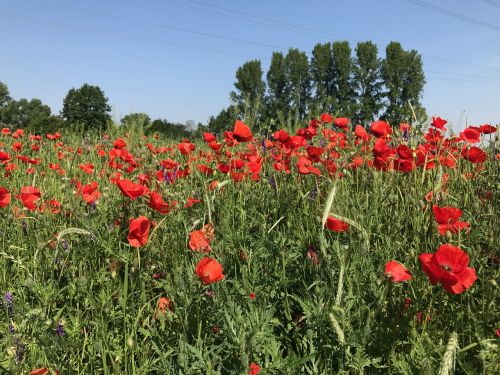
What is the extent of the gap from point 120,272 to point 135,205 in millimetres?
325

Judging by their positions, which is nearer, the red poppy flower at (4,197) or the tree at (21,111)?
the red poppy flower at (4,197)

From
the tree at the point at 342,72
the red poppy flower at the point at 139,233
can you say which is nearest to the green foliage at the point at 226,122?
the red poppy flower at the point at 139,233

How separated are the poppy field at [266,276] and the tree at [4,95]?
3338 inches

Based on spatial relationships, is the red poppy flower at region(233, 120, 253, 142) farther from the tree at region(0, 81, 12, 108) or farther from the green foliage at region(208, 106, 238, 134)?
the tree at region(0, 81, 12, 108)

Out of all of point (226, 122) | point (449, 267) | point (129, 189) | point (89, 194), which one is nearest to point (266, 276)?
point (129, 189)

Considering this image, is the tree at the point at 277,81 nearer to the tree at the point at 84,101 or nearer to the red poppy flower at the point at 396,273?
the tree at the point at 84,101

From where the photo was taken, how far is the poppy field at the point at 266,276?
131cm

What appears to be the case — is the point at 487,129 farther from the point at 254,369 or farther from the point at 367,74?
the point at 367,74

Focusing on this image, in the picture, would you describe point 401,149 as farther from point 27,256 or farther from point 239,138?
point 27,256

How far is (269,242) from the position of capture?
6.30 feet

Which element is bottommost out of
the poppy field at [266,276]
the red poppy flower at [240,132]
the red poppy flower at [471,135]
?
the poppy field at [266,276]

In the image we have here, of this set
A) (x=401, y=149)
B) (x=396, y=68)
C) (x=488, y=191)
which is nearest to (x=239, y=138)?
(x=401, y=149)

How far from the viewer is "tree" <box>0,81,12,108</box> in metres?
75.3

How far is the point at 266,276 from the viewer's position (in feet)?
5.83
